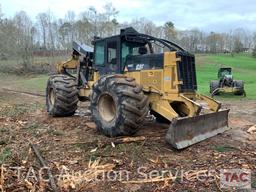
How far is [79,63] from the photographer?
453 inches

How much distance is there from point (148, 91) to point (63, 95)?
3.42m

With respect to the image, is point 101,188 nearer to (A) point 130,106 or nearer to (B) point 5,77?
(A) point 130,106

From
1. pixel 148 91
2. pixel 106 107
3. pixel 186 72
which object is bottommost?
pixel 106 107

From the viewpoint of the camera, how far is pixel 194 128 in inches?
306

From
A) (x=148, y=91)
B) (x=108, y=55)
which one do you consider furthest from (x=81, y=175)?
(x=108, y=55)

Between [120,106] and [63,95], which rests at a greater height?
[120,106]

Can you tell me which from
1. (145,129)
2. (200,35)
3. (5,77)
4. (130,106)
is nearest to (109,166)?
(130,106)

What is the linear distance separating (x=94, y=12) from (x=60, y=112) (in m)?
50.7

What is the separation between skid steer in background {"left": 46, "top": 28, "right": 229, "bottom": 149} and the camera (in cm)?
765

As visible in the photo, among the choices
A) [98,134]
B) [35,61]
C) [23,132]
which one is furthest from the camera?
[35,61]

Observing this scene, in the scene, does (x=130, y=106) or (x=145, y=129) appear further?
(x=145, y=129)

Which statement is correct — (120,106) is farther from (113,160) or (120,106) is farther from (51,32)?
(51,32)

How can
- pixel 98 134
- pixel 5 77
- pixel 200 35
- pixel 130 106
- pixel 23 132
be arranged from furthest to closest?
pixel 200 35, pixel 5 77, pixel 23 132, pixel 98 134, pixel 130 106

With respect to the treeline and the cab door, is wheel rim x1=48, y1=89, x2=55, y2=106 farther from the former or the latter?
the treeline
